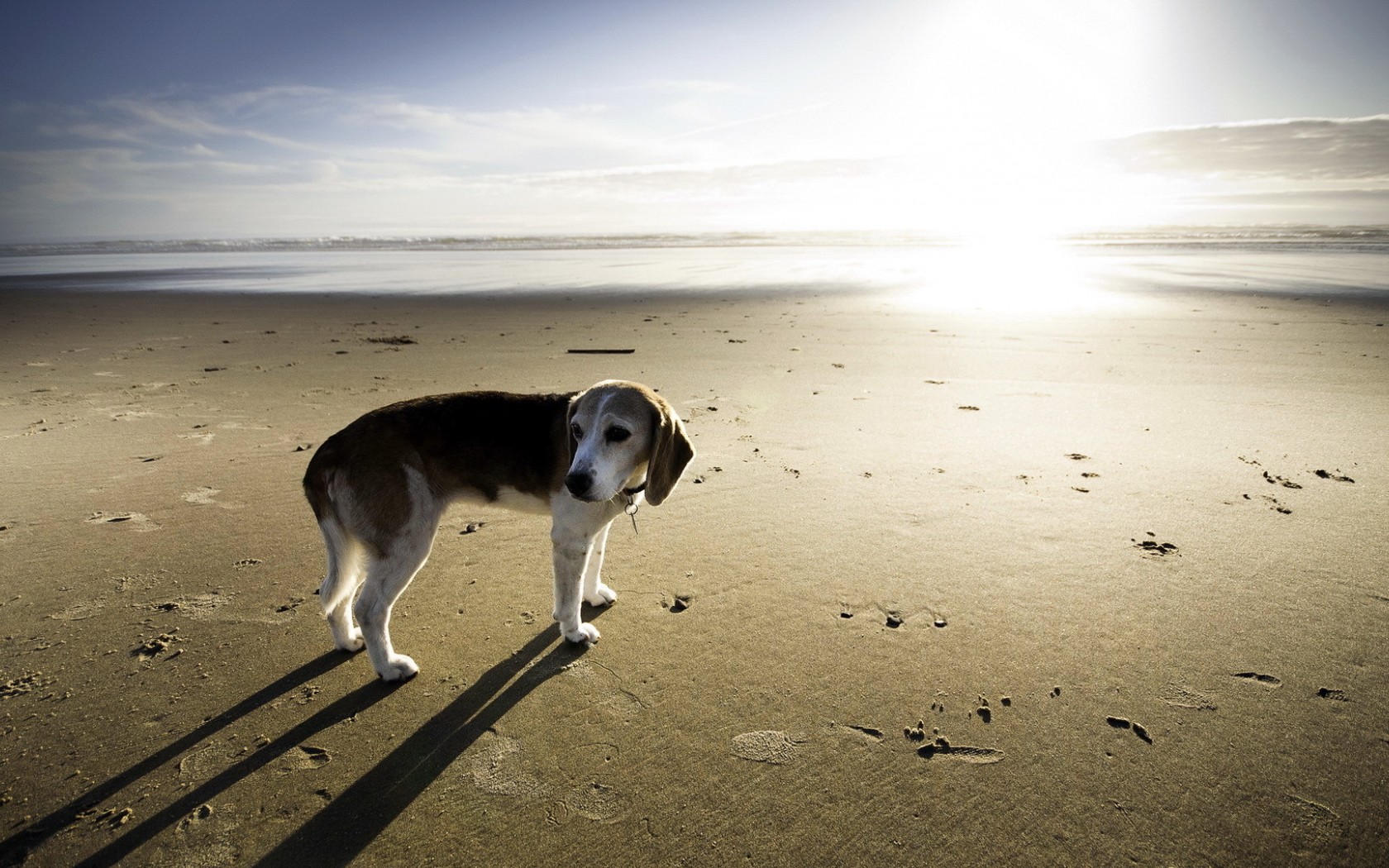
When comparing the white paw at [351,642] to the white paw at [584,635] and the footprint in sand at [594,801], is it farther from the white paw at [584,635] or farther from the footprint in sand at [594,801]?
the footprint in sand at [594,801]

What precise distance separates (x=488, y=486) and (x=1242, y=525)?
4.94 meters

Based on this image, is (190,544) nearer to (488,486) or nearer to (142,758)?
(142,758)

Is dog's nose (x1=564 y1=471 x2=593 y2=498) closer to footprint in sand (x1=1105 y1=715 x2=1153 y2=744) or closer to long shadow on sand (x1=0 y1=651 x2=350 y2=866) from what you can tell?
long shadow on sand (x1=0 y1=651 x2=350 y2=866)

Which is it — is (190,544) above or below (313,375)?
below

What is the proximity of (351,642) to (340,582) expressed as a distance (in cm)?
40

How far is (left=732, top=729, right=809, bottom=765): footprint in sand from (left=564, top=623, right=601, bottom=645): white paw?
1074mm

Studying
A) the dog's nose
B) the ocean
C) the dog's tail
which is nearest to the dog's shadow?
the dog's tail

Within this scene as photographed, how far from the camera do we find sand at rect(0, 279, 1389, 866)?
246cm

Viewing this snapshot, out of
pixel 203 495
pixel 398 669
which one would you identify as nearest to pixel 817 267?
pixel 203 495

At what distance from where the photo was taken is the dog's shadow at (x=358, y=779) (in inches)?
94.0

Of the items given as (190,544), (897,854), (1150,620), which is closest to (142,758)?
(190,544)

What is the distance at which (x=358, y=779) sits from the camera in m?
2.70

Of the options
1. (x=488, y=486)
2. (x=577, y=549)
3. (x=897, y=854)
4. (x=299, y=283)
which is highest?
(x=299, y=283)

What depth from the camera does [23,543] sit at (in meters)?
4.37
